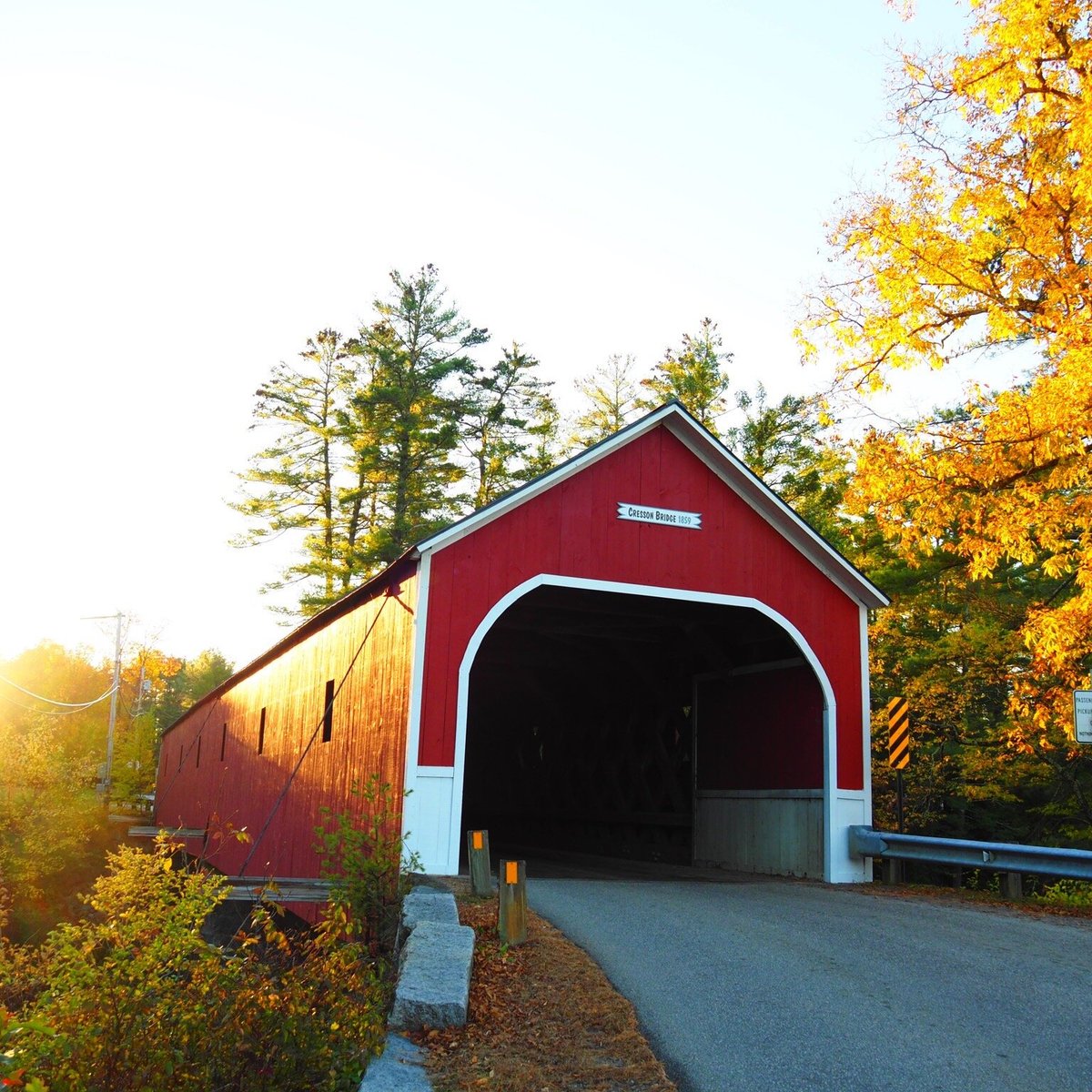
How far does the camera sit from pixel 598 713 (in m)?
19.5

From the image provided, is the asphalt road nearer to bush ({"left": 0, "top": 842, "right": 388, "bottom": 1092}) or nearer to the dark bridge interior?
bush ({"left": 0, "top": 842, "right": 388, "bottom": 1092})

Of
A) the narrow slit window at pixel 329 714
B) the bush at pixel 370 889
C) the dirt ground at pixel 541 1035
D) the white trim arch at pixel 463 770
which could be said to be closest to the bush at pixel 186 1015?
the dirt ground at pixel 541 1035

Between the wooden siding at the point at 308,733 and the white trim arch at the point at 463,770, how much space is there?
48 centimetres

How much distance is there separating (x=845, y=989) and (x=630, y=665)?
11493mm

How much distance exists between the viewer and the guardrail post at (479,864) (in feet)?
29.2

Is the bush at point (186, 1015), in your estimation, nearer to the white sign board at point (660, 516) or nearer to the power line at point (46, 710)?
the white sign board at point (660, 516)

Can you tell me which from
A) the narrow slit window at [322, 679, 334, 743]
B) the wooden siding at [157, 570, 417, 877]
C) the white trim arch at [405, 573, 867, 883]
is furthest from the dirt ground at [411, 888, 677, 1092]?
the narrow slit window at [322, 679, 334, 743]

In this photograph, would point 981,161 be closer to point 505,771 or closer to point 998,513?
point 998,513

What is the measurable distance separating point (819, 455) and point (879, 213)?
43.0ft

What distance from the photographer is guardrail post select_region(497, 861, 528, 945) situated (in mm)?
6883

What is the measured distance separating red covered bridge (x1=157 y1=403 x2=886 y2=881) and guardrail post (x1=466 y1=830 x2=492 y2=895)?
158cm

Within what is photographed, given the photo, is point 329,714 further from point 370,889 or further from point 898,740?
point 370,889

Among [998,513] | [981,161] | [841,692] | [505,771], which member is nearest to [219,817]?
[505,771]

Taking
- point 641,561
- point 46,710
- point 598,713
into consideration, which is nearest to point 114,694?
point 46,710
